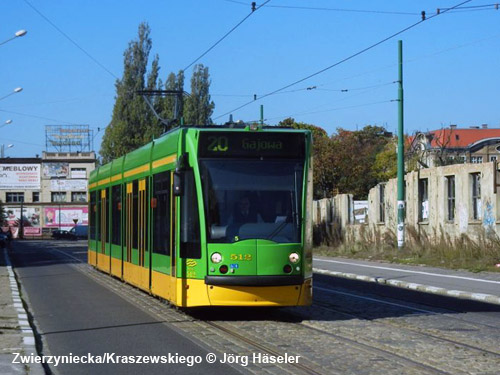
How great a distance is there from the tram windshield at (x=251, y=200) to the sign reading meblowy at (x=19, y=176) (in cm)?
11150

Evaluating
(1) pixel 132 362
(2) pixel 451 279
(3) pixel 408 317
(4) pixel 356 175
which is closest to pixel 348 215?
(2) pixel 451 279

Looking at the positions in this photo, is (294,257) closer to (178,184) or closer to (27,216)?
(178,184)

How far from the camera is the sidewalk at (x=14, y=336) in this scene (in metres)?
9.46

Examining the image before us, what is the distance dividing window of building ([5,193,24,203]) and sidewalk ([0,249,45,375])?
104 m

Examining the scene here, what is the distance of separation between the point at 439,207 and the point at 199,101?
44231 millimetres

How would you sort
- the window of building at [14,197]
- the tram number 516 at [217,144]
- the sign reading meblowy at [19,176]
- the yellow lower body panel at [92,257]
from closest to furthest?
the tram number 516 at [217,144], the yellow lower body panel at [92,257], the sign reading meblowy at [19,176], the window of building at [14,197]

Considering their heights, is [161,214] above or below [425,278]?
above

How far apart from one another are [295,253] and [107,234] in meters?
12.1

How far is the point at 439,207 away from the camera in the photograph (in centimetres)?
3488

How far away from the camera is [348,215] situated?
146ft

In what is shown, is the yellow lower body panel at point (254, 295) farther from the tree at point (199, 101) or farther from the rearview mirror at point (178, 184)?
the tree at point (199, 101)

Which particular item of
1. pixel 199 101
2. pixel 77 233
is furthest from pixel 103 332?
pixel 77 233

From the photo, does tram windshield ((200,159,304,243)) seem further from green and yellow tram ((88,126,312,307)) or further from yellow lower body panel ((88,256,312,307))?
yellow lower body panel ((88,256,312,307))

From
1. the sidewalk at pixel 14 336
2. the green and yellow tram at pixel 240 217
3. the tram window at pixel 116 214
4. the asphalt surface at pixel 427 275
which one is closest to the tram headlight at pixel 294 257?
the green and yellow tram at pixel 240 217
